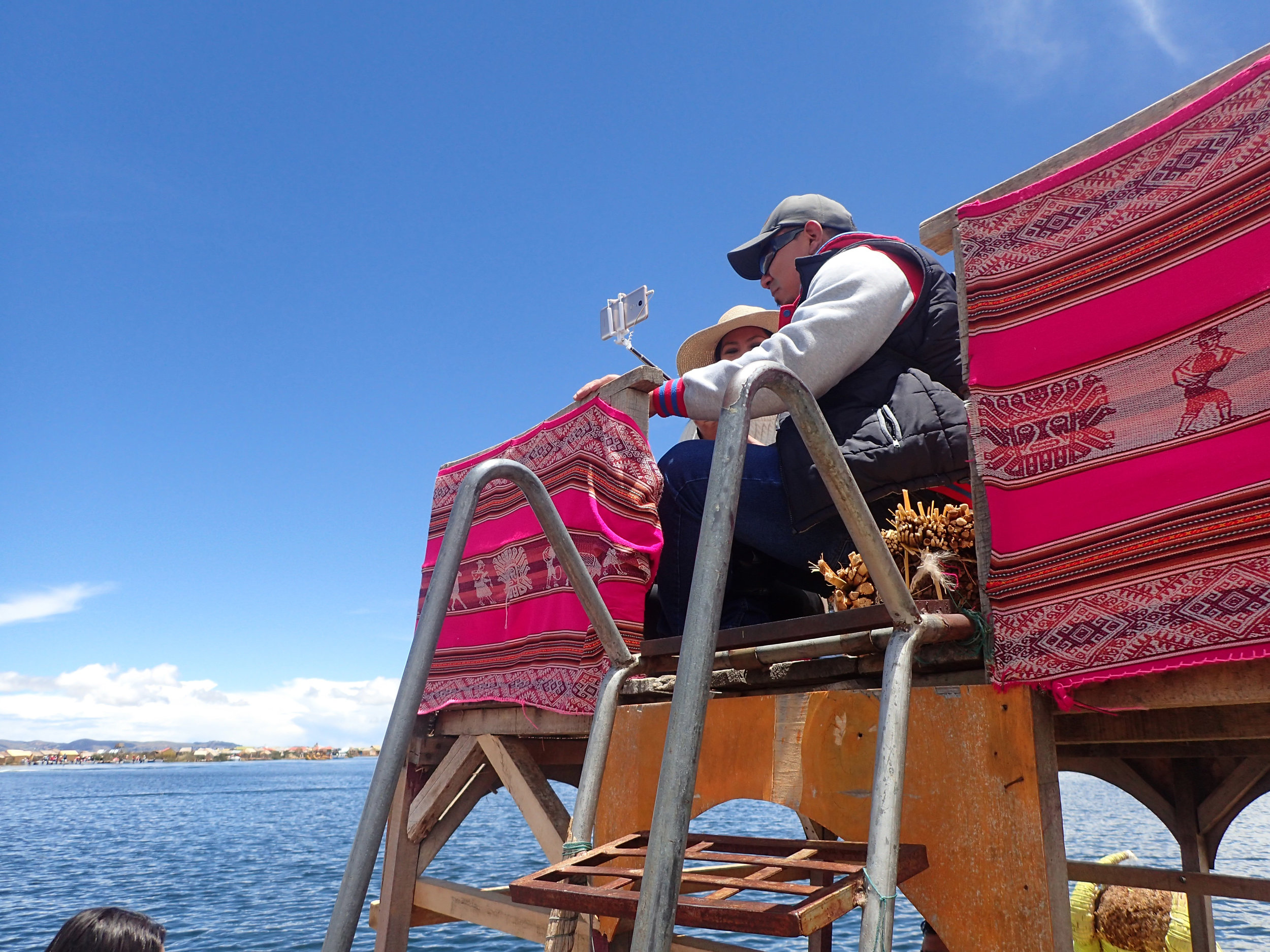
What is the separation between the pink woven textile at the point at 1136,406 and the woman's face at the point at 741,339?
2.46m

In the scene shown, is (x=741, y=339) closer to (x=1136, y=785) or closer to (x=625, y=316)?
(x=625, y=316)

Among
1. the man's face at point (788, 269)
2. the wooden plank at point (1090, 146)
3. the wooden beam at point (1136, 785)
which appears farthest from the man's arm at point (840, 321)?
the wooden beam at point (1136, 785)

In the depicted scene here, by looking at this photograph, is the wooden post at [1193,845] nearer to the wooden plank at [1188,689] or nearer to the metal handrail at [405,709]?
the wooden plank at [1188,689]

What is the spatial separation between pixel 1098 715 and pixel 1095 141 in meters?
1.54

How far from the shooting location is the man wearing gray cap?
2775 mm

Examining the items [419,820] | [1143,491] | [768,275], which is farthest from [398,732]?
[419,820]

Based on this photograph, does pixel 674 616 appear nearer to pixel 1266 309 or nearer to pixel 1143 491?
pixel 1143 491

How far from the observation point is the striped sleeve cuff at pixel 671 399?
3385mm

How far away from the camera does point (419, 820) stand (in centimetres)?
464

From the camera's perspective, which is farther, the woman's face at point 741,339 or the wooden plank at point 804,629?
the woman's face at point 741,339

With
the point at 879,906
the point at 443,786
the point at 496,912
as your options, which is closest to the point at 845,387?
the point at 879,906

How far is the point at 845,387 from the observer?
304 cm

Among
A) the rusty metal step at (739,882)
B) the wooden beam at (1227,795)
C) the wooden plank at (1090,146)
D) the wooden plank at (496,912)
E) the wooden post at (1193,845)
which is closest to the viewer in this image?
Answer: the rusty metal step at (739,882)

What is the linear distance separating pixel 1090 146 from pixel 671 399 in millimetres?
1599
